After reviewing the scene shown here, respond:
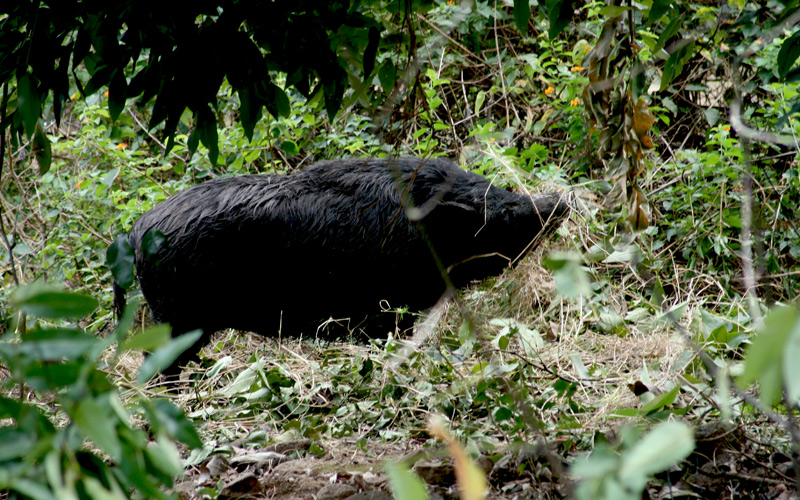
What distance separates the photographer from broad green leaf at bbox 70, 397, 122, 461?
76 cm

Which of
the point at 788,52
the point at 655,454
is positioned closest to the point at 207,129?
the point at 788,52

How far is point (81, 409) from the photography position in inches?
31.1

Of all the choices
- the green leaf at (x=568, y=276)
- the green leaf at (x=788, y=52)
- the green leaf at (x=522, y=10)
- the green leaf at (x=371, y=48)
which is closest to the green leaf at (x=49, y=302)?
the green leaf at (x=568, y=276)

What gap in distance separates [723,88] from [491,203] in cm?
308

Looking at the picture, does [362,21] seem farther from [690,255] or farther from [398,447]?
[690,255]

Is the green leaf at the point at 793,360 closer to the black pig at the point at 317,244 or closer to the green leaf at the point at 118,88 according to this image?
the green leaf at the point at 118,88

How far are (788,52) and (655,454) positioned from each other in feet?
6.86

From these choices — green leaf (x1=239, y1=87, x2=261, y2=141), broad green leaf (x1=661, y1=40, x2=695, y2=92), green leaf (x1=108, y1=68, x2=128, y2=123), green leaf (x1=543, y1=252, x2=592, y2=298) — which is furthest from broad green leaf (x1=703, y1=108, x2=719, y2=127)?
green leaf (x1=543, y1=252, x2=592, y2=298)

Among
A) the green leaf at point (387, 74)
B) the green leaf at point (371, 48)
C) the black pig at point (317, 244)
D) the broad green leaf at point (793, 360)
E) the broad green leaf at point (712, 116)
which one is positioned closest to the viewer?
the broad green leaf at point (793, 360)

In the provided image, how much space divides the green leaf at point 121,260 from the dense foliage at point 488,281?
0.28 metres

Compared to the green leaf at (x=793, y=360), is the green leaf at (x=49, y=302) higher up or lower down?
lower down

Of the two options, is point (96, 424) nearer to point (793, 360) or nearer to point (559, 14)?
point (793, 360)

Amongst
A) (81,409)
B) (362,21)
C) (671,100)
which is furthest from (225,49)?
(671,100)

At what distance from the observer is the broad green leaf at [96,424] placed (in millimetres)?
758
